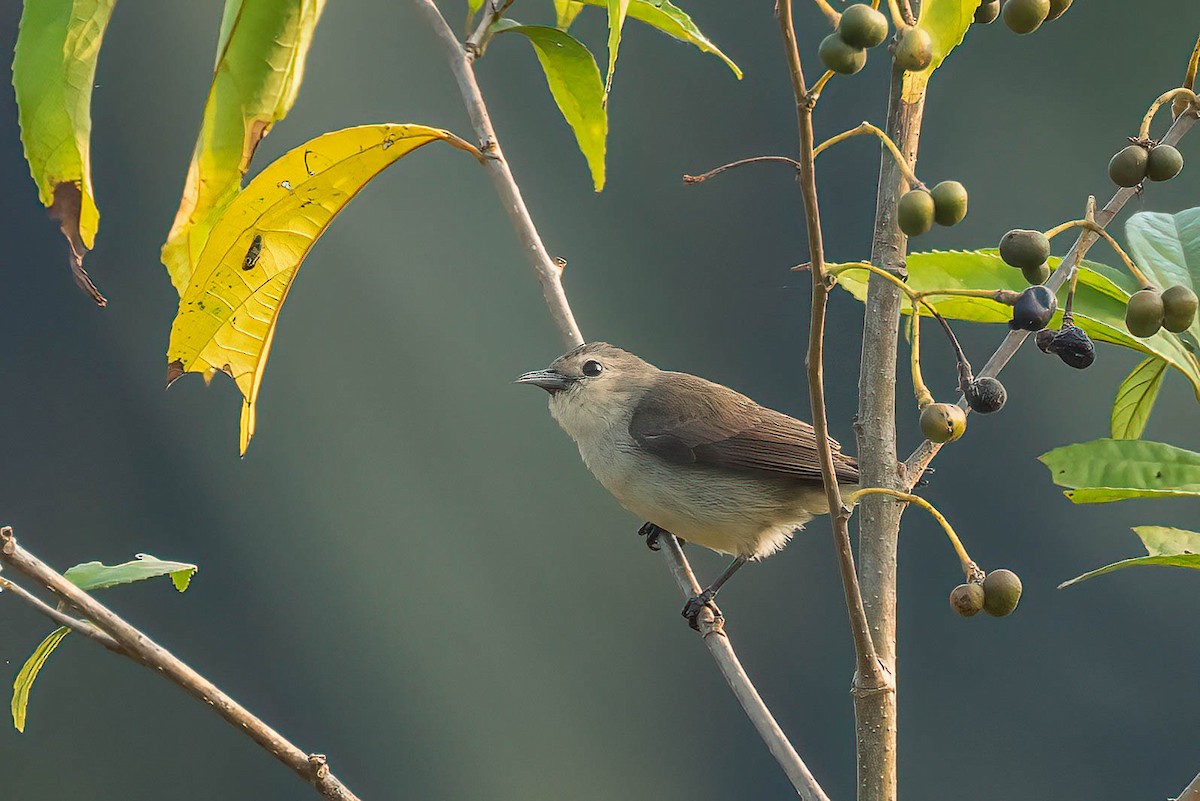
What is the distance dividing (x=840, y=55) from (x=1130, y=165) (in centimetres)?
36

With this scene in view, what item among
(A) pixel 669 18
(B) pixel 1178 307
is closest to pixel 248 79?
(A) pixel 669 18

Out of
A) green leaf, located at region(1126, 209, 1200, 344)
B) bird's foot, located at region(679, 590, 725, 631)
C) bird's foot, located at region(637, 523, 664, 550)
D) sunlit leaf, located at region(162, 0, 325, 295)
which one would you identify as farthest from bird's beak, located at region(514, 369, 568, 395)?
sunlit leaf, located at region(162, 0, 325, 295)

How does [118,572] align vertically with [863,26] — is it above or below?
below

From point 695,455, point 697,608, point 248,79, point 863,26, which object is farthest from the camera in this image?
point 695,455

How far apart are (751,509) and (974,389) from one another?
1586 millimetres

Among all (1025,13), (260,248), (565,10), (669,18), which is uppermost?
(565,10)

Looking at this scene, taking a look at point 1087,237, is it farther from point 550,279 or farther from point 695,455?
point 695,455

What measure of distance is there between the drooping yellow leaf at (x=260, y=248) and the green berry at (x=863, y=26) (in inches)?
20.9

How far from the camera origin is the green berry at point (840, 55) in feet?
3.24

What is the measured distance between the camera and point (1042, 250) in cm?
105

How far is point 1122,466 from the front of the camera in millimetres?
1181

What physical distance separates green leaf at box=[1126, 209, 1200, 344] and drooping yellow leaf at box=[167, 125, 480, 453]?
32.1 inches

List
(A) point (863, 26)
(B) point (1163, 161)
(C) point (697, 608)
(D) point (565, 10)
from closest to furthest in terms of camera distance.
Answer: (A) point (863, 26), (B) point (1163, 161), (D) point (565, 10), (C) point (697, 608)

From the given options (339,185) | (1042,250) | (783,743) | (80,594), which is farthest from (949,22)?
(80,594)
